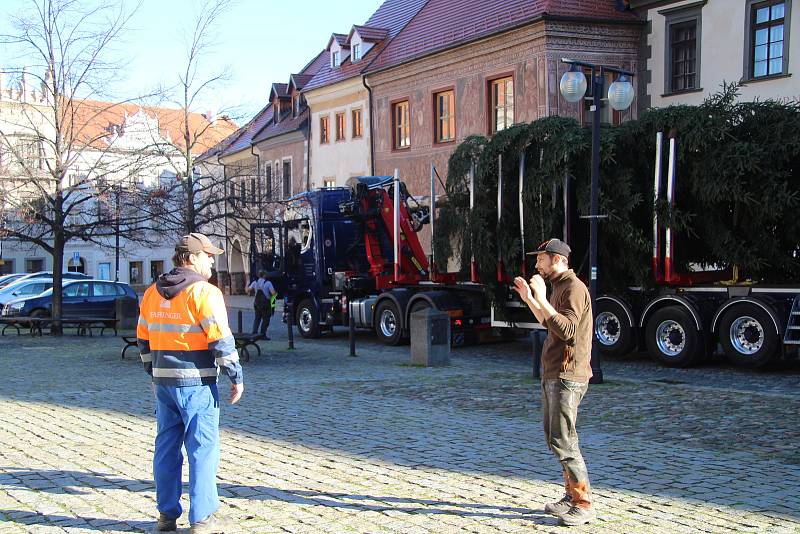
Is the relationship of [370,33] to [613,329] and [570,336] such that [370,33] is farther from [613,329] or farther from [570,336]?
[570,336]

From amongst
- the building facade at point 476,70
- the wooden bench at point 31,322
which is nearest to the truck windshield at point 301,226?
the building facade at point 476,70

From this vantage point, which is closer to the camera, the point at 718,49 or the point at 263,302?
the point at 263,302

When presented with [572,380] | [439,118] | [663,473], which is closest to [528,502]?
[572,380]

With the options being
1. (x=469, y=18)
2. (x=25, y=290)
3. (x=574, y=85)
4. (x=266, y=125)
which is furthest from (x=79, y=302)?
(x=266, y=125)

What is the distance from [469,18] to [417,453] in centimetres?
2383

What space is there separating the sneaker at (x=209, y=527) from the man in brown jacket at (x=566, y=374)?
200 centimetres

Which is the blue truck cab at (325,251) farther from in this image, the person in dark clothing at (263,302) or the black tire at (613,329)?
the black tire at (613,329)

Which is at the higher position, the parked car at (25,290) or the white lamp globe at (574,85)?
the white lamp globe at (574,85)

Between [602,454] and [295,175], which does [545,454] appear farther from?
[295,175]

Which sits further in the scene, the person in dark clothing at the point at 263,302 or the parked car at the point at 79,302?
the parked car at the point at 79,302

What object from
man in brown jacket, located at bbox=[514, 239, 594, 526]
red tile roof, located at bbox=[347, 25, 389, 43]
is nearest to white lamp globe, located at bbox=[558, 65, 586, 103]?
man in brown jacket, located at bbox=[514, 239, 594, 526]

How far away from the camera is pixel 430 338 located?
15617 millimetres

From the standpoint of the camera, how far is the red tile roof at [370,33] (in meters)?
36.1

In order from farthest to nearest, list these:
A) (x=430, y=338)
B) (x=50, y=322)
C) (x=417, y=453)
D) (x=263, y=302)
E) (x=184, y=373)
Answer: (x=50, y=322) → (x=263, y=302) → (x=430, y=338) → (x=417, y=453) → (x=184, y=373)
